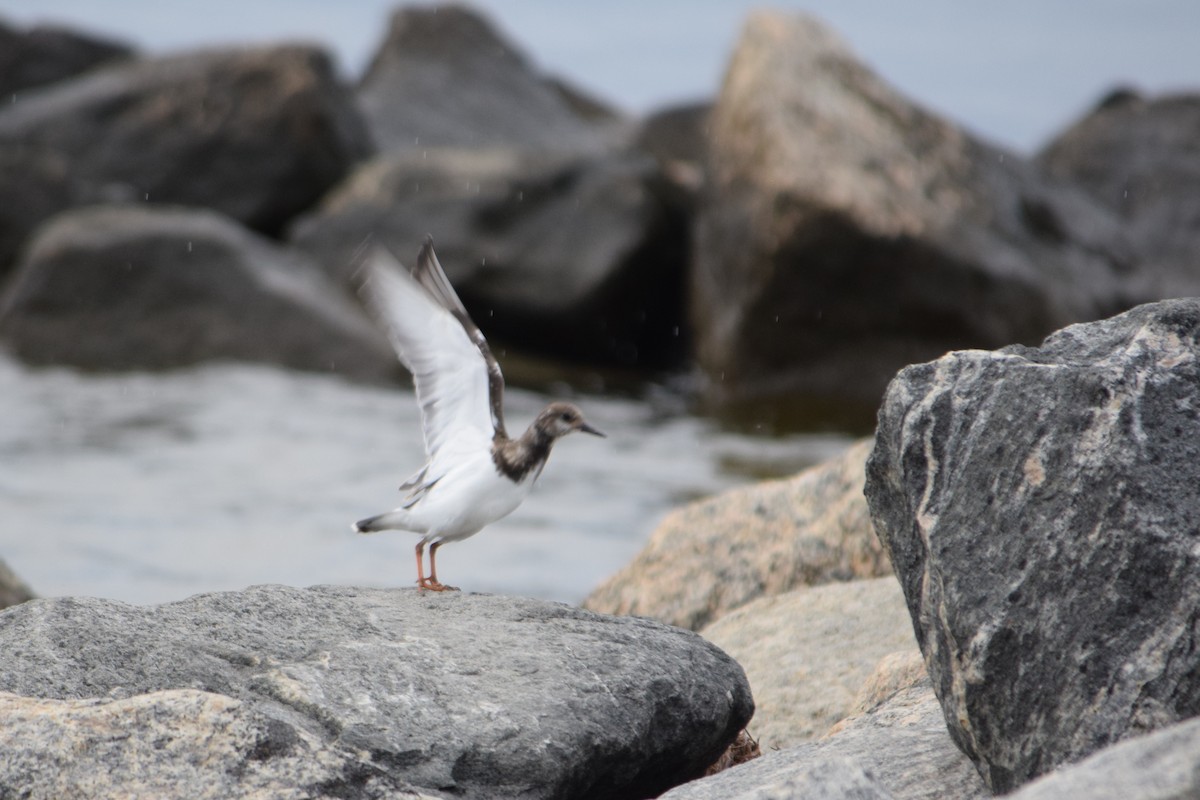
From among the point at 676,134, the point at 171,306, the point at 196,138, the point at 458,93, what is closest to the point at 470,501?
the point at 171,306

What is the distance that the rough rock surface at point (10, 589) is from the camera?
7.65 meters

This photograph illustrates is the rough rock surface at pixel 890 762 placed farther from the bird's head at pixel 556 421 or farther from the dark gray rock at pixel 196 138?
the dark gray rock at pixel 196 138

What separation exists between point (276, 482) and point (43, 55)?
605 inches

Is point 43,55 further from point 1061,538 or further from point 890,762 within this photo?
point 1061,538

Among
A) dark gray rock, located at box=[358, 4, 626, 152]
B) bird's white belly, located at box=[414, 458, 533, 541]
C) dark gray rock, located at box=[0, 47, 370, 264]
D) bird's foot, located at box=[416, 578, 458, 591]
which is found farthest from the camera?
dark gray rock, located at box=[358, 4, 626, 152]

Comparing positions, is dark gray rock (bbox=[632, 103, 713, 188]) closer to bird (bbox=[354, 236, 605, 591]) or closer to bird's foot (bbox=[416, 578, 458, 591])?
bird (bbox=[354, 236, 605, 591])

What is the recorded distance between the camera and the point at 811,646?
648 centimetres

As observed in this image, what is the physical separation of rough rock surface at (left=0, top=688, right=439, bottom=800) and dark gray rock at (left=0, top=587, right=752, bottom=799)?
0.03 m

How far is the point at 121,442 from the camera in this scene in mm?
14961

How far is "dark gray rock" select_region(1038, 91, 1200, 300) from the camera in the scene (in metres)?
20.3

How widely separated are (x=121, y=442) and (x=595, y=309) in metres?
6.29

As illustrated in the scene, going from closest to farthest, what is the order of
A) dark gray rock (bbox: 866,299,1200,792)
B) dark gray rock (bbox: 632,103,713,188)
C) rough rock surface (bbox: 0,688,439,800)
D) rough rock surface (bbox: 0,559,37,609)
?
1. dark gray rock (bbox: 866,299,1200,792)
2. rough rock surface (bbox: 0,688,439,800)
3. rough rock surface (bbox: 0,559,37,609)
4. dark gray rock (bbox: 632,103,713,188)

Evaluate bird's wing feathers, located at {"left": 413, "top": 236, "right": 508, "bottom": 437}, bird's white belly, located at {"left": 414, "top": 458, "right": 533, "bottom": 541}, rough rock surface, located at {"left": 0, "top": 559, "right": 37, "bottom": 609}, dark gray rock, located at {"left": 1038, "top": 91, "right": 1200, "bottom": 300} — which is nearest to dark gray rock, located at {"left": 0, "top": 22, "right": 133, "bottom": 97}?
dark gray rock, located at {"left": 1038, "top": 91, "right": 1200, "bottom": 300}

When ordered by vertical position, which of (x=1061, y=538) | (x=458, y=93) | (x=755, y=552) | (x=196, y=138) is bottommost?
(x=196, y=138)
